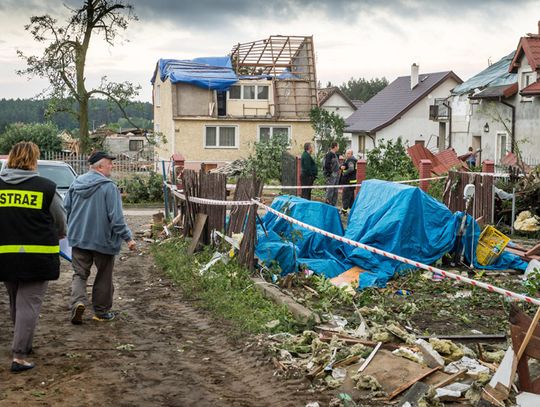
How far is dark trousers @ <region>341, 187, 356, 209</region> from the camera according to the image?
2119 cm

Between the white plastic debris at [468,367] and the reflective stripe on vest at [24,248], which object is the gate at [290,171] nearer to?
the reflective stripe on vest at [24,248]

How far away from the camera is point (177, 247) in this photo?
14.6m

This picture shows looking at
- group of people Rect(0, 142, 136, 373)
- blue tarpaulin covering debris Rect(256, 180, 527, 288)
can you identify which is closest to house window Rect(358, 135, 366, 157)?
blue tarpaulin covering debris Rect(256, 180, 527, 288)

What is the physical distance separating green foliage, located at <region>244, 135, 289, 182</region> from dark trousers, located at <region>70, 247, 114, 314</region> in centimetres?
2440

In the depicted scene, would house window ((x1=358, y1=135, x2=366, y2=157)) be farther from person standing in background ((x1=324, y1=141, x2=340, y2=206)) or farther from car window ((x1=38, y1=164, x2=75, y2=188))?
car window ((x1=38, y1=164, x2=75, y2=188))

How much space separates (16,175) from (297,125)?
4029 centimetres

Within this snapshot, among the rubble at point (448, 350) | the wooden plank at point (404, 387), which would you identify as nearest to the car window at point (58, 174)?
the rubble at point (448, 350)

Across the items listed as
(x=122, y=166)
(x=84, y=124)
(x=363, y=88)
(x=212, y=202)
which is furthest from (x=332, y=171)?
(x=363, y=88)

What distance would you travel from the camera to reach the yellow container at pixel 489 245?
42.1 ft

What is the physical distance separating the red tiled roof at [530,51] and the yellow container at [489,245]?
19.4m

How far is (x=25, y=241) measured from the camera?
731 centimetres

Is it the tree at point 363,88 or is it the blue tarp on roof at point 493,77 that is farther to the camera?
the tree at point 363,88

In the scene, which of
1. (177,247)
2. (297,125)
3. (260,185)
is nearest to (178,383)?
(260,185)

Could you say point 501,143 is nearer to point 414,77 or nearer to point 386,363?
point 414,77
